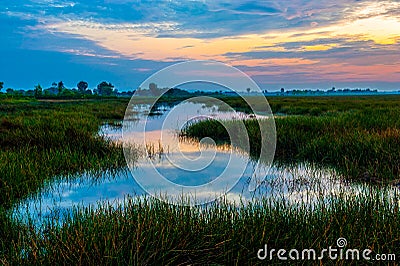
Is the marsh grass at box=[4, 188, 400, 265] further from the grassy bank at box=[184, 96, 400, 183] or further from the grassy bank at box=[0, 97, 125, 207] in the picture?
the grassy bank at box=[184, 96, 400, 183]

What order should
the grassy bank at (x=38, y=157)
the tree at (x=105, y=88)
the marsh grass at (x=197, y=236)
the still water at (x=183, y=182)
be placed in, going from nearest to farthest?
the marsh grass at (x=197, y=236)
the grassy bank at (x=38, y=157)
the still water at (x=183, y=182)
the tree at (x=105, y=88)

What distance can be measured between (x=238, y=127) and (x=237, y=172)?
18.0 feet

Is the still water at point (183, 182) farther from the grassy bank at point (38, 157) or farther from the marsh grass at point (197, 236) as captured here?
the marsh grass at point (197, 236)

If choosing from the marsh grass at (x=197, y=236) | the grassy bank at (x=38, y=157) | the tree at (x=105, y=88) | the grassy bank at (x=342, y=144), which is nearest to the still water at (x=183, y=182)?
the grassy bank at (x=38, y=157)

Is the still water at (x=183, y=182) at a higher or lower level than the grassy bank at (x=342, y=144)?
lower

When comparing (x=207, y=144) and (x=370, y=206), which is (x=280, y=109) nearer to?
(x=207, y=144)

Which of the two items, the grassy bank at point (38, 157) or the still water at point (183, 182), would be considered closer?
the grassy bank at point (38, 157)

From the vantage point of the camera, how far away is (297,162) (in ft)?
29.7

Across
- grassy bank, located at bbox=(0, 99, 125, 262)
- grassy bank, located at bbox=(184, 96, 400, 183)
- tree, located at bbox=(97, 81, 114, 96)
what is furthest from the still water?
tree, located at bbox=(97, 81, 114, 96)

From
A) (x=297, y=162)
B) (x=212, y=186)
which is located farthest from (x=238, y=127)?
(x=212, y=186)

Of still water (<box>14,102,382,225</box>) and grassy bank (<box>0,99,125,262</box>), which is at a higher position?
grassy bank (<box>0,99,125,262</box>)

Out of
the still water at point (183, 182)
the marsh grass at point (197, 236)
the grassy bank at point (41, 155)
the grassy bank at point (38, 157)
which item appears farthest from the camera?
the grassy bank at point (41, 155)

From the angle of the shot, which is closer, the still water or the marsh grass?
the marsh grass

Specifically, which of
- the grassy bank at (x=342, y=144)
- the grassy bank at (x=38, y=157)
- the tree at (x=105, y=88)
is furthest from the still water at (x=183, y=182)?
the tree at (x=105, y=88)
